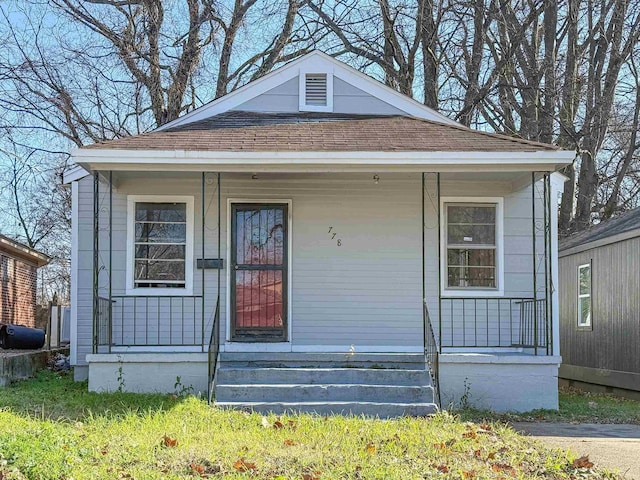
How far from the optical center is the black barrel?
542 inches

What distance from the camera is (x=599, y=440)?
753 centimetres

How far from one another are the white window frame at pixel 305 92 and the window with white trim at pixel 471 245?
242 centimetres

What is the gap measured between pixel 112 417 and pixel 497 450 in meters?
3.73

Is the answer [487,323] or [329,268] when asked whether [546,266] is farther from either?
[329,268]

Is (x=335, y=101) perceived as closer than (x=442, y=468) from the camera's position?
No

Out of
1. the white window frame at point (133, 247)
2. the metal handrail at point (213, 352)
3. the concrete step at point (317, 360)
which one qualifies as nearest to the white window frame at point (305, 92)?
the white window frame at point (133, 247)

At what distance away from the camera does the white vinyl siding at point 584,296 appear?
47.8 ft

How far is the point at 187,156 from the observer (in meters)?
9.31

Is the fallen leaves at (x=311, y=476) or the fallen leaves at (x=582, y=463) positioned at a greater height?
the fallen leaves at (x=311, y=476)

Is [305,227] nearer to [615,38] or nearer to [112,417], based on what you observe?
[112,417]

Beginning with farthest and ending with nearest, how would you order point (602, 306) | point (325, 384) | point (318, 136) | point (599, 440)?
point (602, 306) → point (318, 136) → point (325, 384) → point (599, 440)

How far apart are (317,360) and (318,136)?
Result: 298 centimetres

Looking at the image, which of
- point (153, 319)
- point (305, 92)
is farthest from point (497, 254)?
point (153, 319)

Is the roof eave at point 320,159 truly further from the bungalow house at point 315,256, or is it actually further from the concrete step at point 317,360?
the concrete step at point 317,360
